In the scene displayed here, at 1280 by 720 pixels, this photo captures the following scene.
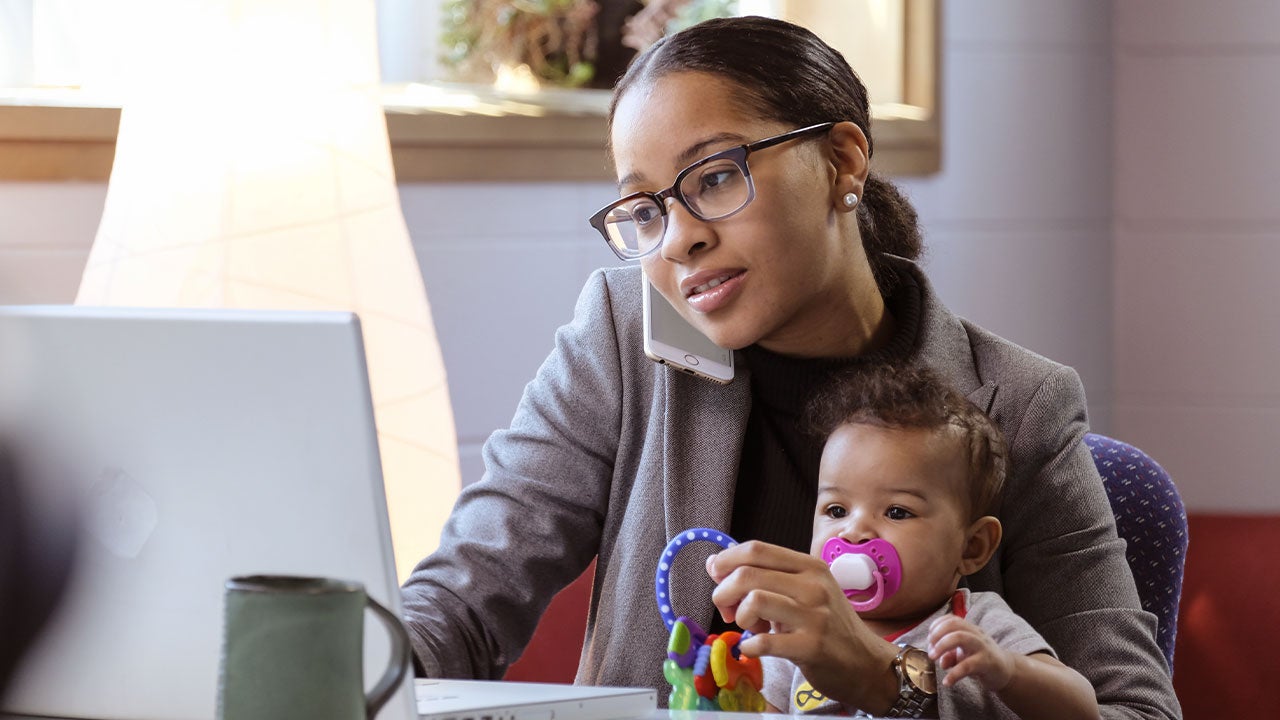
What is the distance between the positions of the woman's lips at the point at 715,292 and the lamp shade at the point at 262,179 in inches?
23.1

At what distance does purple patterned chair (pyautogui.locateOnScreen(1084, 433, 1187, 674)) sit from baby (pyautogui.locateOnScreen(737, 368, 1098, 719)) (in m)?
0.21

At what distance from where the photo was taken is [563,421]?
5.40 ft

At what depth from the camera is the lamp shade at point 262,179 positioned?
6.14 ft

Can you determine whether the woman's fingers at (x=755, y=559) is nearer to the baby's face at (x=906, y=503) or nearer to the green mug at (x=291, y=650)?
the baby's face at (x=906, y=503)

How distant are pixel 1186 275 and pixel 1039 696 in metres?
2.35

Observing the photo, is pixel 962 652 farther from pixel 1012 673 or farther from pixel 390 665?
pixel 390 665

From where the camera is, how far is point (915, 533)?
137cm

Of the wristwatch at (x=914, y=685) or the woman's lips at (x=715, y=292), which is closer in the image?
the wristwatch at (x=914, y=685)

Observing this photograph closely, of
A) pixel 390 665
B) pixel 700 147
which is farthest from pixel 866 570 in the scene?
pixel 390 665

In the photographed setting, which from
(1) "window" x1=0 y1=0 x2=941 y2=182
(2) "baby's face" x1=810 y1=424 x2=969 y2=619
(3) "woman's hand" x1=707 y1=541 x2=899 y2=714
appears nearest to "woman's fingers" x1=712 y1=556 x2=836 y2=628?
(3) "woman's hand" x1=707 y1=541 x2=899 y2=714

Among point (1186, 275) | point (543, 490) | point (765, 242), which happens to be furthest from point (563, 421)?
point (1186, 275)

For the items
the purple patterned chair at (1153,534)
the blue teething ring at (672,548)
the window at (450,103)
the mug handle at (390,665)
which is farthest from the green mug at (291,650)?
the window at (450,103)

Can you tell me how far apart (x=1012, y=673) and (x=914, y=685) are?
0.26 feet

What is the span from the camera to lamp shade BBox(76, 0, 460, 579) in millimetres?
1872
